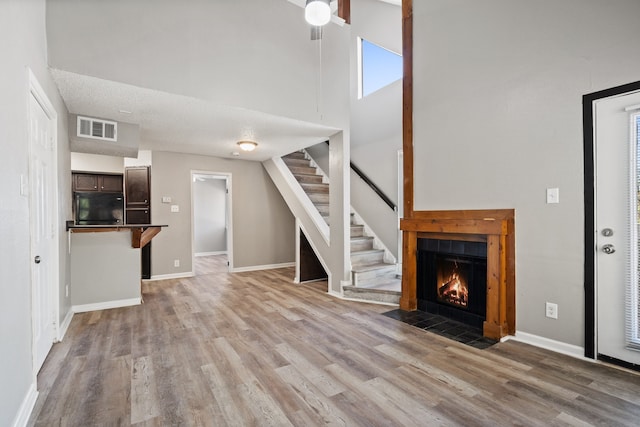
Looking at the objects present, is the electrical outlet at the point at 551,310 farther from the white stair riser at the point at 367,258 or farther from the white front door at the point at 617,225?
the white stair riser at the point at 367,258

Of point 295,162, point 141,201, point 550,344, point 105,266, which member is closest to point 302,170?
point 295,162

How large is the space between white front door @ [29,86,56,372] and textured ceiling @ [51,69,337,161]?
1.71 ft

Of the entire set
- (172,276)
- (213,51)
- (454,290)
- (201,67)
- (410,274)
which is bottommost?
(172,276)

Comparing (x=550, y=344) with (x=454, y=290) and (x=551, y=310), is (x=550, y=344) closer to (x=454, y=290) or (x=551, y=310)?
(x=551, y=310)

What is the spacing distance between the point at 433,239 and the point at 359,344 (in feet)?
5.00

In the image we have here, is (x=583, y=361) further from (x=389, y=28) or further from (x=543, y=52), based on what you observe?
(x=389, y=28)

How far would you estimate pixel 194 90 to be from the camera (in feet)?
10.4

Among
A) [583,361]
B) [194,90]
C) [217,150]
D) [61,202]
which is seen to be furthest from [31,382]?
[217,150]

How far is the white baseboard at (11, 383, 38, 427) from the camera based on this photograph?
64.3 inches

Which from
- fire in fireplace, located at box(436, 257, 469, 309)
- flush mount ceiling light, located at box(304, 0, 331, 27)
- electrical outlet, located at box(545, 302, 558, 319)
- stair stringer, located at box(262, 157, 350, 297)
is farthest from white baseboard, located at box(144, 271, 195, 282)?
electrical outlet, located at box(545, 302, 558, 319)

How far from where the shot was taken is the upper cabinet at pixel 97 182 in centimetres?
626

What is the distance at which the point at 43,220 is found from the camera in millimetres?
2590

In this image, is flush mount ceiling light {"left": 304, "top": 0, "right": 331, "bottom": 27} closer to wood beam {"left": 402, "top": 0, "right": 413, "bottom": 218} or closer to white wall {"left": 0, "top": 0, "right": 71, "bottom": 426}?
wood beam {"left": 402, "top": 0, "right": 413, "bottom": 218}

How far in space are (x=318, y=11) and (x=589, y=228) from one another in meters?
2.84
